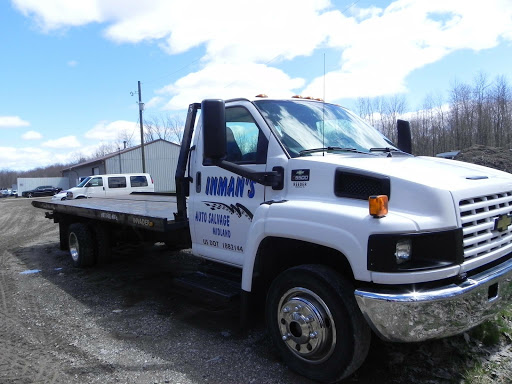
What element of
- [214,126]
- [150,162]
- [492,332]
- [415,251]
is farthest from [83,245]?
[150,162]

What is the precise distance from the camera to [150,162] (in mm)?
42125

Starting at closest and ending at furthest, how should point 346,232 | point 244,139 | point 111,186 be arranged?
point 346,232 < point 244,139 < point 111,186

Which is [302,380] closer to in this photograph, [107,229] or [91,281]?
[91,281]

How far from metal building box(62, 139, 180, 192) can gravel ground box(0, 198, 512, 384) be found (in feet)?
118

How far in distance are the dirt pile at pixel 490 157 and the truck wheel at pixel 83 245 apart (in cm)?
1000

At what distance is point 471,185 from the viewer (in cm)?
284

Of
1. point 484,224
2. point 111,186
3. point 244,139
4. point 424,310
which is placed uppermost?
point 244,139

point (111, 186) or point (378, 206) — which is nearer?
point (378, 206)

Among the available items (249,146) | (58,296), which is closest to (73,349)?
(58,296)

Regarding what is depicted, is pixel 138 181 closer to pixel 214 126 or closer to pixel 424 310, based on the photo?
pixel 214 126

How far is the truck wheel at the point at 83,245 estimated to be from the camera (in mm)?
7098

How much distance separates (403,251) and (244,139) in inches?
76.5

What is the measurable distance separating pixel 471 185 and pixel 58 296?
547 centimetres

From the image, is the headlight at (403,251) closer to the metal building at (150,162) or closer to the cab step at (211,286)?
the cab step at (211,286)
